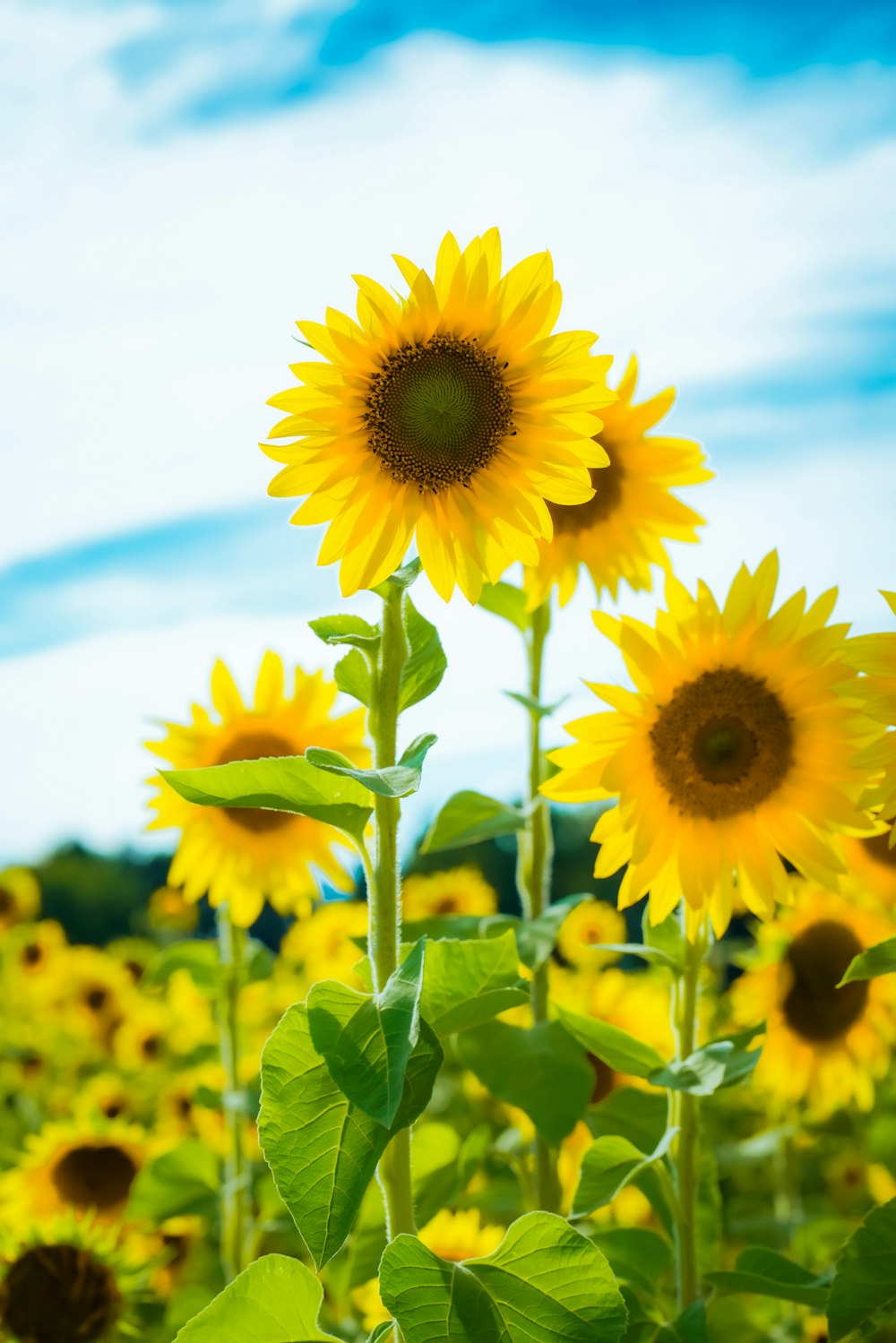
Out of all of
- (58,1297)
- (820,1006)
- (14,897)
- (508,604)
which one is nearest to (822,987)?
(820,1006)

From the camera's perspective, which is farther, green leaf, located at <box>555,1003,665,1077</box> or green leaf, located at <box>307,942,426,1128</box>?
green leaf, located at <box>555,1003,665,1077</box>

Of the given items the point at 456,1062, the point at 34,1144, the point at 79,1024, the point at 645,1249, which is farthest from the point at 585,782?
the point at 79,1024

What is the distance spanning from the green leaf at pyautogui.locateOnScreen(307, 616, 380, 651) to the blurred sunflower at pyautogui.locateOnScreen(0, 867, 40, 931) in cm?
564

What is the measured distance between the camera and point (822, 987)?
335 cm

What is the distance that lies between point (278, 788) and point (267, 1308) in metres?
0.60

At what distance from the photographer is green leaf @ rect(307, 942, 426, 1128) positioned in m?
1.28

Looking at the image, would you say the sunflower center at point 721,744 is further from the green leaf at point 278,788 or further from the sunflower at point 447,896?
the sunflower at point 447,896

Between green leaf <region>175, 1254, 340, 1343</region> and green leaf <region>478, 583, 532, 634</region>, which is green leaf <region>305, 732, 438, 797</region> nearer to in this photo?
green leaf <region>175, 1254, 340, 1343</region>

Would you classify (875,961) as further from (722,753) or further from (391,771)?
(391,771)

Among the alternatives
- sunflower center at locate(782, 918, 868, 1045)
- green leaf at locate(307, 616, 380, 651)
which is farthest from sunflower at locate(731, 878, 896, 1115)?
green leaf at locate(307, 616, 380, 651)

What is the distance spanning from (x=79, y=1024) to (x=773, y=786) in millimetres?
4117

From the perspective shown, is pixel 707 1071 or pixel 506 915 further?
pixel 506 915

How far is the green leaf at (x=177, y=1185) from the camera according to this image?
2.75 metres

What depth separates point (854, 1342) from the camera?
5.26 ft
